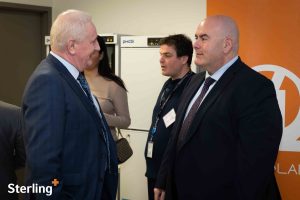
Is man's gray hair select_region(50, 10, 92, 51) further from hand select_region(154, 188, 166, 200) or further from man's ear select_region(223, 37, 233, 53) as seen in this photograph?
hand select_region(154, 188, 166, 200)

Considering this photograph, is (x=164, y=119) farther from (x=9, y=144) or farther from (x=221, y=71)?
(x=9, y=144)

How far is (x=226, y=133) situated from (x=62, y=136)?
2.85 ft

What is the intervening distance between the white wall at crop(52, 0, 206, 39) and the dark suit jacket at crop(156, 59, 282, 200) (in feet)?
6.29

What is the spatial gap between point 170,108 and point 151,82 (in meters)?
0.89

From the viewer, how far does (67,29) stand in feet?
6.42

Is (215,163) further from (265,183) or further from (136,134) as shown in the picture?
(136,134)

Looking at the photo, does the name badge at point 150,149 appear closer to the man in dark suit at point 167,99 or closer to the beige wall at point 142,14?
the man in dark suit at point 167,99

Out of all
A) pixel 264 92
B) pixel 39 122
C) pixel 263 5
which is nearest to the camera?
pixel 39 122

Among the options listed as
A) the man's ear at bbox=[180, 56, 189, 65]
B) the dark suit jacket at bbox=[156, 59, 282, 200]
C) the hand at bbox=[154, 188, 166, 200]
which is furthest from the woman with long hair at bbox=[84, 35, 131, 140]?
the dark suit jacket at bbox=[156, 59, 282, 200]

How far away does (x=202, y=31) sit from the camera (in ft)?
8.18

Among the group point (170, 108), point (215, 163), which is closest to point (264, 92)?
point (215, 163)

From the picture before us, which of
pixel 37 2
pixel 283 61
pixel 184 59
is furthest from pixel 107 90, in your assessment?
pixel 37 2

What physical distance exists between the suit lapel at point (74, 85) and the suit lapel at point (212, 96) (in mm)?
577

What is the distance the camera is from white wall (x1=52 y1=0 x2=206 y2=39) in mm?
4191
